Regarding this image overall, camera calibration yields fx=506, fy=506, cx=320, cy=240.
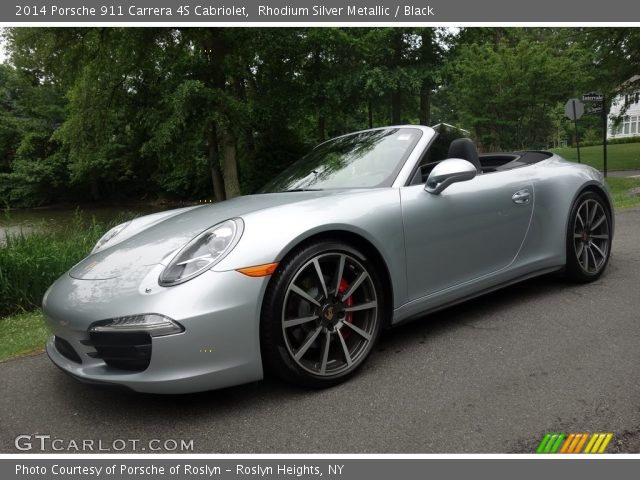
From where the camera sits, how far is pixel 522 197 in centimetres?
345

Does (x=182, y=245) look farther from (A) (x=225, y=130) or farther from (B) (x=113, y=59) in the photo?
(B) (x=113, y=59)

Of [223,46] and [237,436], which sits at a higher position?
[223,46]

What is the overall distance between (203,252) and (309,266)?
1.66 feet

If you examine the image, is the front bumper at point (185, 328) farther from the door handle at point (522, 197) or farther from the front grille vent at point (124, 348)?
the door handle at point (522, 197)

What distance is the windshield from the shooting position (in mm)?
3078

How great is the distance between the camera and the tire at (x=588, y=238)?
384 centimetres

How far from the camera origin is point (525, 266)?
3.49 meters

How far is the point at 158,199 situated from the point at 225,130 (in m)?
16.6

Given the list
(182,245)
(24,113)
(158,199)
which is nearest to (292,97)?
(158,199)

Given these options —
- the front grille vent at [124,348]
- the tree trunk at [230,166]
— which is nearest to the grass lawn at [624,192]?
the front grille vent at [124,348]

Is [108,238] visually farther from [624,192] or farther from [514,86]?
[514,86]

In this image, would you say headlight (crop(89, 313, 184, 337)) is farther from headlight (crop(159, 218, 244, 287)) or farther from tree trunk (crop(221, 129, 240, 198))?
tree trunk (crop(221, 129, 240, 198))

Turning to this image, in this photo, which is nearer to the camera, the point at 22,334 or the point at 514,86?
the point at 22,334

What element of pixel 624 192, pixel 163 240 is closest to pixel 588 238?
pixel 163 240
